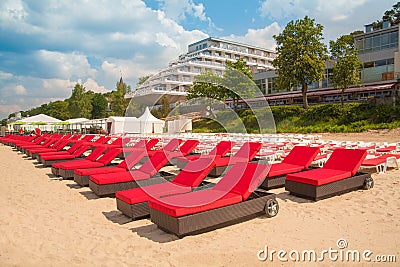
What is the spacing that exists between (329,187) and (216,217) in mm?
2320

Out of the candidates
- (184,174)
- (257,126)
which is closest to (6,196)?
(184,174)

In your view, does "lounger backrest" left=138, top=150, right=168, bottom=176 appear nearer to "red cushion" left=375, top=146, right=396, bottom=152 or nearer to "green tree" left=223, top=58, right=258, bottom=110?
"red cushion" left=375, top=146, right=396, bottom=152

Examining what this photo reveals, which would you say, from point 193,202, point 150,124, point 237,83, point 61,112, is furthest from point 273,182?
point 61,112

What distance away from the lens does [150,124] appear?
84.2 ft

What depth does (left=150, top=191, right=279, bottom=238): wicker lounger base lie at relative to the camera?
139 inches

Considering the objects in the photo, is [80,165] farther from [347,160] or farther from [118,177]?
[347,160]

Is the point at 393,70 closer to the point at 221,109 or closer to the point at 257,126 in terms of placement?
the point at 257,126

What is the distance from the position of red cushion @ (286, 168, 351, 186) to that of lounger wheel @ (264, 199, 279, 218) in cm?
96

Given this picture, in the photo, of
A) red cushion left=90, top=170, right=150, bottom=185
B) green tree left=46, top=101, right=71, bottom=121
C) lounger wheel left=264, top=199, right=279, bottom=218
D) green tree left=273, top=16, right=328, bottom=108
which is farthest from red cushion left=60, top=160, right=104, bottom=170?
green tree left=46, top=101, right=71, bottom=121

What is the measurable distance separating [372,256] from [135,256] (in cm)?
244

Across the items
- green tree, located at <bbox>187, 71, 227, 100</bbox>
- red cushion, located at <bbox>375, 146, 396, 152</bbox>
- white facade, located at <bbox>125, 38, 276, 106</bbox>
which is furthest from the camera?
white facade, located at <bbox>125, 38, 276, 106</bbox>

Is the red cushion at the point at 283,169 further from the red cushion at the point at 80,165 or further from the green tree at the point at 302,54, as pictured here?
the green tree at the point at 302,54

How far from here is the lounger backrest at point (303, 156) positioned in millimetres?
6270

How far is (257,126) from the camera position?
26.5 meters
